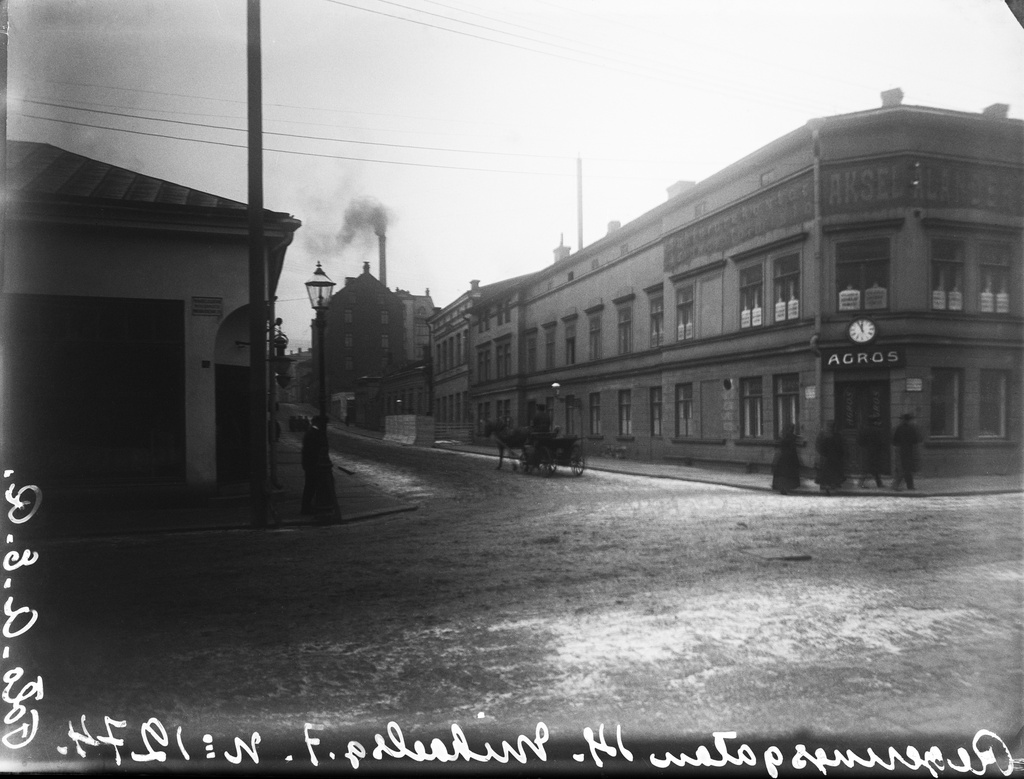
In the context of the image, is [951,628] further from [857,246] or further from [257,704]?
[257,704]

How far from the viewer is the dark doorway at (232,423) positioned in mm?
5445

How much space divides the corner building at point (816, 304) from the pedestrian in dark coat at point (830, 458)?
0.07 m

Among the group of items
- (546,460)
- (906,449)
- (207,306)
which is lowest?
(546,460)

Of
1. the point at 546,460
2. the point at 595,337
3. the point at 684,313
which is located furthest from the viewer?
the point at 546,460

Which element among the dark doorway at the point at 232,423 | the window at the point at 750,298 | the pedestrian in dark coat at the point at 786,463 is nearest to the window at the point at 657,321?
the window at the point at 750,298

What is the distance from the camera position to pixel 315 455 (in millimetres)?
5473

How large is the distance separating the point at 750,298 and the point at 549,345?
1878 millimetres

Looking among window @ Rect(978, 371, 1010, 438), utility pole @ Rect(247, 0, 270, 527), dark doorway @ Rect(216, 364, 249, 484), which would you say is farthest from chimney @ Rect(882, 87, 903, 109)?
dark doorway @ Rect(216, 364, 249, 484)

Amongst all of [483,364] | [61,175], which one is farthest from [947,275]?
[61,175]

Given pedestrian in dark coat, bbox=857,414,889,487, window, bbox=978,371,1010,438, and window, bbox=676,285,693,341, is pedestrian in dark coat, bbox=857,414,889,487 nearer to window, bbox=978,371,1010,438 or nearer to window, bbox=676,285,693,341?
window, bbox=978,371,1010,438

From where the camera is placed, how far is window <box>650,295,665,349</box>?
5.94 meters

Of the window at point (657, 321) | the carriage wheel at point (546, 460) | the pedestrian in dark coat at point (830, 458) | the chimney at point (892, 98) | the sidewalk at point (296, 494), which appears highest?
the chimney at point (892, 98)

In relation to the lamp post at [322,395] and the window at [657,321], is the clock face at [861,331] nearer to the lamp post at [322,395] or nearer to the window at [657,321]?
the window at [657,321]

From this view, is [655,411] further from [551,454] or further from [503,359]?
[551,454]
